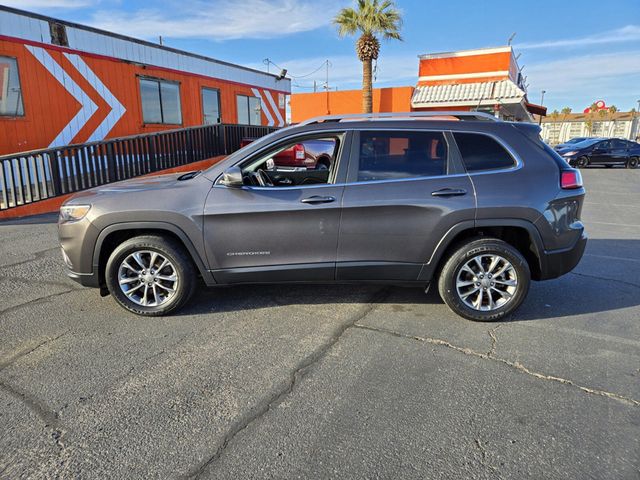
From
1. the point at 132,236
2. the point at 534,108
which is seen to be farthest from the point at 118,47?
the point at 534,108

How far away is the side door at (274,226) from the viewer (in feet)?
12.3

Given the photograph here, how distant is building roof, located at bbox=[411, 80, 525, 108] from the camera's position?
1970 cm

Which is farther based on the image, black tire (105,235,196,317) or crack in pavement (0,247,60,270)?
crack in pavement (0,247,60,270)

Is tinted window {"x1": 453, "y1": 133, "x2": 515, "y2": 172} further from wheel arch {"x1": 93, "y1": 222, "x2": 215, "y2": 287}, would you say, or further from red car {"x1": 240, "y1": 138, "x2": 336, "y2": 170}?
red car {"x1": 240, "y1": 138, "x2": 336, "y2": 170}

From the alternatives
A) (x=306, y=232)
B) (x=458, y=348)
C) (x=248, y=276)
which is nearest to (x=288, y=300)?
(x=248, y=276)

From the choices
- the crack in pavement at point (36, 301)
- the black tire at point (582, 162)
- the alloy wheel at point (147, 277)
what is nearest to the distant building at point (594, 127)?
the black tire at point (582, 162)

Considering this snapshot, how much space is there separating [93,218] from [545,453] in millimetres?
3728

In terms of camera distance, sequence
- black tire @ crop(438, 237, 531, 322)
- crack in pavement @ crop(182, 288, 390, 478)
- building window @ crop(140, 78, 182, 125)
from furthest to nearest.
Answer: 1. building window @ crop(140, 78, 182, 125)
2. black tire @ crop(438, 237, 531, 322)
3. crack in pavement @ crop(182, 288, 390, 478)

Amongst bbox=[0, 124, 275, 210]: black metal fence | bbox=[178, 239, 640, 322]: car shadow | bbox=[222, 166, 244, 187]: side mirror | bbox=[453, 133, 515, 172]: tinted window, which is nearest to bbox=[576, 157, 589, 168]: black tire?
bbox=[0, 124, 275, 210]: black metal fence

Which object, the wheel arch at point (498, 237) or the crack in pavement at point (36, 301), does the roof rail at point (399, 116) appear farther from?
the crack in pavement at point (36, 301)

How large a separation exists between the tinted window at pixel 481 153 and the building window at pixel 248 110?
14838 millimetres

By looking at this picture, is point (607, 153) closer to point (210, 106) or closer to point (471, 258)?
point (210, 106)

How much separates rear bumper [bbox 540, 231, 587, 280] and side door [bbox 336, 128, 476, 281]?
81cm

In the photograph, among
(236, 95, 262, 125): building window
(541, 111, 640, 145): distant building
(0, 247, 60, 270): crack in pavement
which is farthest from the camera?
(541, 111, 640, 145): distant building
